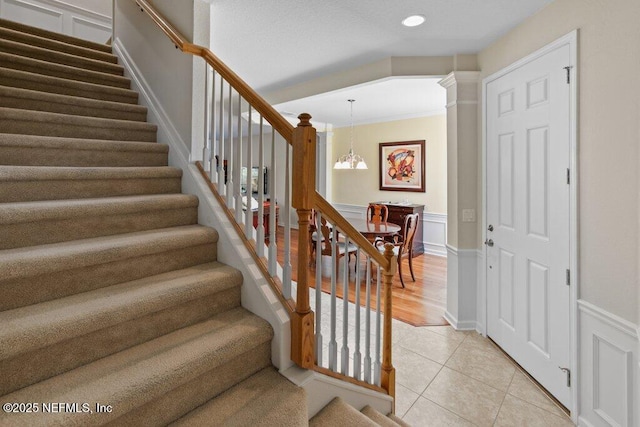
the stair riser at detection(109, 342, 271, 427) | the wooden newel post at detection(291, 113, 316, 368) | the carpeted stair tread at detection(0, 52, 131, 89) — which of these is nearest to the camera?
the stair riser at detection(109, 342, 271, 427)

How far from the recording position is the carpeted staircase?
3.49 feet

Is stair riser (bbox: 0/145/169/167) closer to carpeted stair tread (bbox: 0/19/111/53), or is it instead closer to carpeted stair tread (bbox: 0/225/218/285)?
carpeted stair tread (bbox: 0/225/218/285)

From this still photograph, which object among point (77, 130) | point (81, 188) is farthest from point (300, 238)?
point (77, 130)

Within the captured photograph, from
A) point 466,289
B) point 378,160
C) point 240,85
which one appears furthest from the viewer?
point 378,160

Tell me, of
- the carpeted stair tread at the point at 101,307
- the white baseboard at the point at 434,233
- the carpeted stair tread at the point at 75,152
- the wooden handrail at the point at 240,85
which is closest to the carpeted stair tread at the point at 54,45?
the wooden handrail at the point at 240,85

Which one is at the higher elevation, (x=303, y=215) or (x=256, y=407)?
(x=303, y=215)

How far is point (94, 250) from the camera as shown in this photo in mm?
1419

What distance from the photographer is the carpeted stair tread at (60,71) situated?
243cm

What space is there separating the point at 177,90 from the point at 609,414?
10.8 ft

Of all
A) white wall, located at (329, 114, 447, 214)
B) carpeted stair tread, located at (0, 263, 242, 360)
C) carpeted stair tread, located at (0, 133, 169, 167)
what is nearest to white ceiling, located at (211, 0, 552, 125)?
carpeted stair tread, located at (0, 133, 169, 167)

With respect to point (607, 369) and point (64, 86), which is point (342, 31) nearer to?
point (64, 86)

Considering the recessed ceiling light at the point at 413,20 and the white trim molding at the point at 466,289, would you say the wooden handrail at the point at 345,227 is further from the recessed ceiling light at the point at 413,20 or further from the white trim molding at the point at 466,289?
the recessed ceiling light at the point at 413,20

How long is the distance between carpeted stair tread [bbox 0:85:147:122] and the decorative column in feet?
8.92

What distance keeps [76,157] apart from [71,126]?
0.33m
